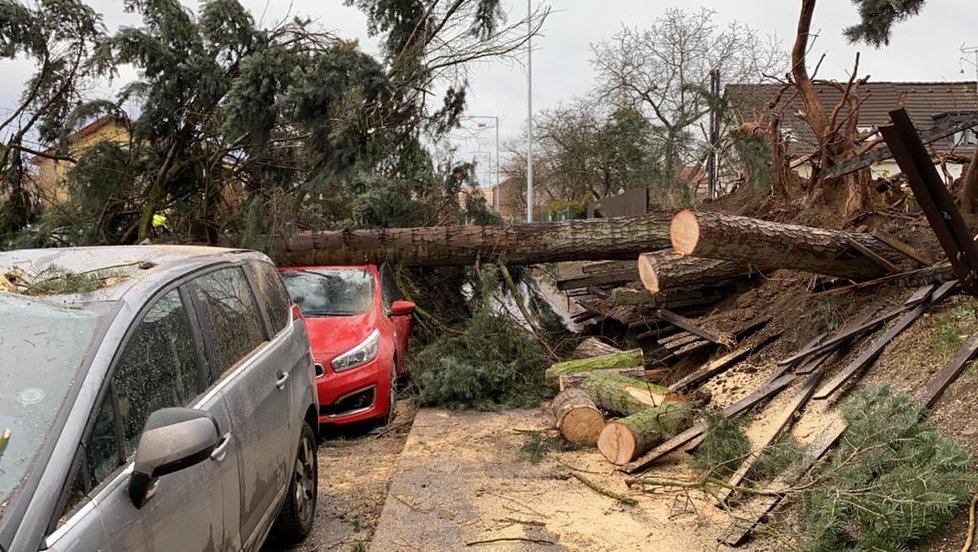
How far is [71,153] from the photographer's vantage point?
9.62 meters

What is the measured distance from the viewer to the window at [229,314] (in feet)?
10.3

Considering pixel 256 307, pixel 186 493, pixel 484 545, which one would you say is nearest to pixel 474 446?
pixel 484 545

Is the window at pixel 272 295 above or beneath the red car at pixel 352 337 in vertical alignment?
above

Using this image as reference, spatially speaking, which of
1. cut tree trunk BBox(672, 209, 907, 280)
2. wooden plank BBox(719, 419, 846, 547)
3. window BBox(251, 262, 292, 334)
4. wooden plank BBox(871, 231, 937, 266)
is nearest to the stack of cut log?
wooden plank BBox(719, 419, 846, 547)

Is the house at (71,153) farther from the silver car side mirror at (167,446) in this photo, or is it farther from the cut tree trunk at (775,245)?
the silver car side mirror at (167,446)

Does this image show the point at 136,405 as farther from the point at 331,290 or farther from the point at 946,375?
the point at 331,290

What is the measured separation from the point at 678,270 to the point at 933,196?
113 inches

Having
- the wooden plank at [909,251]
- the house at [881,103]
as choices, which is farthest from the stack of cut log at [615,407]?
the house at [881,103]

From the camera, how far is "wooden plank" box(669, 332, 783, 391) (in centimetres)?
696

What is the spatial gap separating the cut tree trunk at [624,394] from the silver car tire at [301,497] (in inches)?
112

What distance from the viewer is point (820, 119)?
8555mm

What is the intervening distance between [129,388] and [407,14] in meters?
9.19

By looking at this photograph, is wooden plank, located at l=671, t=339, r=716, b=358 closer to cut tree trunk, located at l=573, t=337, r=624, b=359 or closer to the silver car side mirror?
cut tree trunk, located at l=573, t=337, r=624, b=359

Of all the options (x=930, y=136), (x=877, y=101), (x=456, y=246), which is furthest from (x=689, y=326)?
(x=877, y=101)
